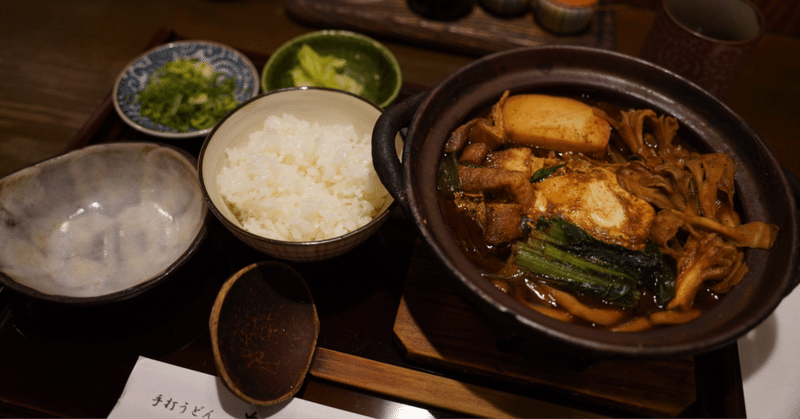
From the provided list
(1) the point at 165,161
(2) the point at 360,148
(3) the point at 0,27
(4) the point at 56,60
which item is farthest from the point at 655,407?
(3) the point at 0,27

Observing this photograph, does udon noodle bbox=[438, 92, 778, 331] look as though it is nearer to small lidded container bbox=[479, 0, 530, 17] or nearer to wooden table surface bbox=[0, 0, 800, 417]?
wooden table surface bbox=[0, 0, 800, 417]

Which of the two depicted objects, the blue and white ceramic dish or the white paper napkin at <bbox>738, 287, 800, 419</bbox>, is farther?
the blue and white ceramic dish

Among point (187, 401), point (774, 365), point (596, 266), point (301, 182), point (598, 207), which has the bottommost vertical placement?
point (187, 401)

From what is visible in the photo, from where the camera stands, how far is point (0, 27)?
3594mm

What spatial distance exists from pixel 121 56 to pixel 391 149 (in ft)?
9.83

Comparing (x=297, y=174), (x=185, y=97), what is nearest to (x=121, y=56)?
(x=185, y=97)

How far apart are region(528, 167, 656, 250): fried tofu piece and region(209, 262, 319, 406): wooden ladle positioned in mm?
1074

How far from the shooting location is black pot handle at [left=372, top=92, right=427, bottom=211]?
1.53m

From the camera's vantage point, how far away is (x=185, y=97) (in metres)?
2.71

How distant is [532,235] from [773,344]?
1.23 m

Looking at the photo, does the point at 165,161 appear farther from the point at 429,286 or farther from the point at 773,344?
the point at 773,344

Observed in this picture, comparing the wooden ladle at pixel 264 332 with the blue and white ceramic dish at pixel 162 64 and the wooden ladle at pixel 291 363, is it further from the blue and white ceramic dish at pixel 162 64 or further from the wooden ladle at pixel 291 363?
the blue and white ceramic dish at pixel 162 64

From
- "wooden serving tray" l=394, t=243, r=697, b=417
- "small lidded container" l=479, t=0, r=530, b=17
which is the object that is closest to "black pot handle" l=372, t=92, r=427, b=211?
"wooden serving tray" l=394, t=243, r=697, b=417

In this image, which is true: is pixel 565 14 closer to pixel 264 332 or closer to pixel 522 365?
pixel 522 365
